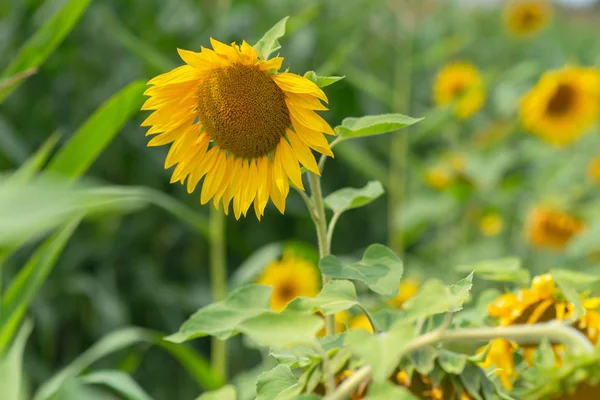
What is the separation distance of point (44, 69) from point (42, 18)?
14 cm

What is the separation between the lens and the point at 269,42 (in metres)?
0.47

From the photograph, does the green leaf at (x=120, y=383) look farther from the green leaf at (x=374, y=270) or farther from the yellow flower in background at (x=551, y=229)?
the yellow flower in background at (x=551, y=229)

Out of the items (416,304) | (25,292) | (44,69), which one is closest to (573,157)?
(44,69)

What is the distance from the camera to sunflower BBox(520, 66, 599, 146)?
6.41ft

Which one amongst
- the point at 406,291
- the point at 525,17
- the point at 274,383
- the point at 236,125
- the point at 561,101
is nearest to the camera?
the point at 274,383

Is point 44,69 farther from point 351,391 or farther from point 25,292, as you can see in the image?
point 351,391

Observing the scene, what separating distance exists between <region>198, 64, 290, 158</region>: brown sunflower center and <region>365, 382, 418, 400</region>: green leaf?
24 cm

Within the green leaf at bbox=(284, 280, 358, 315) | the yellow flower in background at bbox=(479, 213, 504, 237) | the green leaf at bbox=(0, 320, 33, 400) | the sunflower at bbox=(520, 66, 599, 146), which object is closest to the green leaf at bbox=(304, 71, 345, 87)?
the green leaf at bbox=(284, 280, 358, 315)

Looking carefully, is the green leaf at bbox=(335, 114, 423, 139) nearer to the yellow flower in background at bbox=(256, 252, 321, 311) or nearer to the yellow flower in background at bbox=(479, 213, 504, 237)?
the yellow flower in background at bbox=(256, 252, 321, 311)

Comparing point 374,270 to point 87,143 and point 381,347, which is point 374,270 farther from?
point 87,143

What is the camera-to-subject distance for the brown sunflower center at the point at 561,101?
1.98 metres

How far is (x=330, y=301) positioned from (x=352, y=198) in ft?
0.59

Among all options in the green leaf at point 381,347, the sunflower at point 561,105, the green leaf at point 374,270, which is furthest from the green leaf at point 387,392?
the sunflower at point 561,105

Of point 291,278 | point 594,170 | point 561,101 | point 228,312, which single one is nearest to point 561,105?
point 561,101
